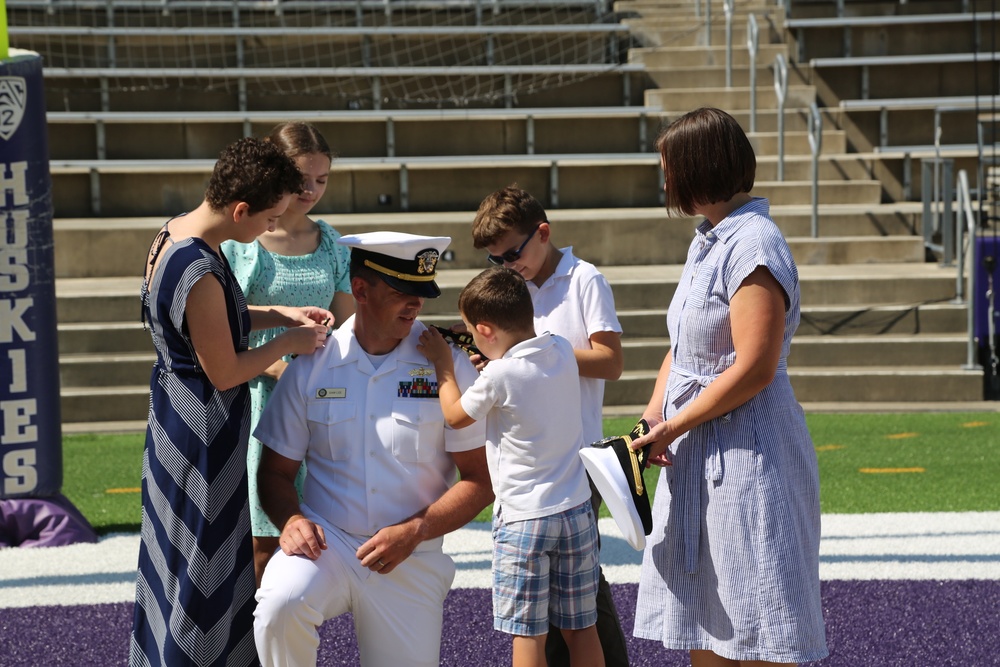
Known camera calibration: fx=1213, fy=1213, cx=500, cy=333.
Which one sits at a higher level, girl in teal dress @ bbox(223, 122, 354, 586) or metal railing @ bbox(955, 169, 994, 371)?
girl in teal dress @ bbox(223, 122, 354, 586)

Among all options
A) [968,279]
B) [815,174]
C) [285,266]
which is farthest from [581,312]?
[815,174]

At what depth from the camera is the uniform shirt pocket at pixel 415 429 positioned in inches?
114

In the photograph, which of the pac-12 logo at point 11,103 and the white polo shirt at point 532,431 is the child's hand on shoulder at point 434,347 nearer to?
the white polo shirt at point 532,431

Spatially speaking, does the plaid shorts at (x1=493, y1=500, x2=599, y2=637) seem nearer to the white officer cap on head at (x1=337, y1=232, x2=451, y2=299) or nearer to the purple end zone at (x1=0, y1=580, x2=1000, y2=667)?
the white officer cap on head at (x1=337, y1=232, x2=451, y2=299)

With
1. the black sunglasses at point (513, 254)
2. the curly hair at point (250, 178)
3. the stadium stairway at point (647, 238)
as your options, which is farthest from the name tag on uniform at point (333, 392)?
the stadium stairway at point (647, 238)

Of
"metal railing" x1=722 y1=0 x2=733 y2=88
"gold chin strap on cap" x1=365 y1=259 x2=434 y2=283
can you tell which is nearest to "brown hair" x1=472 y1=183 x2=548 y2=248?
"gold chin strap on cap" x1=365 y1=259 x2=434 y2=283

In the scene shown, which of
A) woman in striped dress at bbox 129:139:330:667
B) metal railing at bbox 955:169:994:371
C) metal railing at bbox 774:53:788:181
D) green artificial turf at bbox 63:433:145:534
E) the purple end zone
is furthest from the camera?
metal railing at bbox 774:53:788:181

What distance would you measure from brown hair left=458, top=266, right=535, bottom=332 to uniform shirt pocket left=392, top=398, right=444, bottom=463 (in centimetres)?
25

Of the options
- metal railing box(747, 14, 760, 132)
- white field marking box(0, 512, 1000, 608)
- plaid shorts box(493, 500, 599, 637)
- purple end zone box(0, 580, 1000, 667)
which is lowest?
white field marking box(0, 512, 1000, 608)

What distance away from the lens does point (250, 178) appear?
2.77m

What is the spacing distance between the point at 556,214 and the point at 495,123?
62.1 inches

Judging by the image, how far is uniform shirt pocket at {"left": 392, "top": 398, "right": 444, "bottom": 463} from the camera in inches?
114

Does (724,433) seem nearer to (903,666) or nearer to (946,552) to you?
(903,666)

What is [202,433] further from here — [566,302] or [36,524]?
[36,524]
